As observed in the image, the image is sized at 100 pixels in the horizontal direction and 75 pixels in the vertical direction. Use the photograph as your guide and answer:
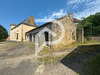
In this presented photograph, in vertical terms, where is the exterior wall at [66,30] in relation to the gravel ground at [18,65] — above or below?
above

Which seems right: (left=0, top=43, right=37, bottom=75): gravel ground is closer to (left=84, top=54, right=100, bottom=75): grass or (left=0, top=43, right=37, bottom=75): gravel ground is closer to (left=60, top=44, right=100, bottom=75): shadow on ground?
A: (left=60, top=44, right=100, bottom=75): shadow on ground

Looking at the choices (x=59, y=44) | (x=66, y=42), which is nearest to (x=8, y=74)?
(x=59, y=44)

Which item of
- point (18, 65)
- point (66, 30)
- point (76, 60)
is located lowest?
point (18, 65)

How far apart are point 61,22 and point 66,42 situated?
319cm

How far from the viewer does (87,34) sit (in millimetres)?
12344

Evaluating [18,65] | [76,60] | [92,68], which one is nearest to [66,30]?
[76,60]

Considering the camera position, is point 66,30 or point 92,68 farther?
point 66,30

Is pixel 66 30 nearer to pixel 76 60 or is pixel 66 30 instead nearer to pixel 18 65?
pixel 76 60

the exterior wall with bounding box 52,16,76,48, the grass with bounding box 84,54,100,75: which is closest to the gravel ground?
the grass with bounding box 84,54,100,75

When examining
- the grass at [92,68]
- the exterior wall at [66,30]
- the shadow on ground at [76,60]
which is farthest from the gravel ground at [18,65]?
the exterior wall at [66,30]

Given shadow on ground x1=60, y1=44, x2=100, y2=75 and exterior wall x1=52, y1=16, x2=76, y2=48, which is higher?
exterior wall x1=52, y1=16, x2=76, y2=48

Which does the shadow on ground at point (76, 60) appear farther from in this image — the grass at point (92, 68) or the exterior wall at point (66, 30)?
the exterior wall at point (66, 30)

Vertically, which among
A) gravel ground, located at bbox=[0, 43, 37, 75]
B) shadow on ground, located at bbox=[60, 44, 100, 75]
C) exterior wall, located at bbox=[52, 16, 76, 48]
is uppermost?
exterior wall, located at bbox=[52, 16, 76, 48]

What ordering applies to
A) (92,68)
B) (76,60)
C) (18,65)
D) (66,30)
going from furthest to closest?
(66,30), (76,60), (18,65), (92,68)
